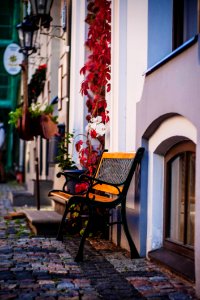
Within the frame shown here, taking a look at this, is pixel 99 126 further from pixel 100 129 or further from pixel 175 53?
pixel 175 53

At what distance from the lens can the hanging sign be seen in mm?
21438

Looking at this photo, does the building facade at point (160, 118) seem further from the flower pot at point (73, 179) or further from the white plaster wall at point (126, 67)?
the flower pot at point (73, 179)

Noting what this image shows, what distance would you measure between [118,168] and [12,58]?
15.9 m

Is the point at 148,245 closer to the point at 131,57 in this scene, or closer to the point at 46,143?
the point at 131,57

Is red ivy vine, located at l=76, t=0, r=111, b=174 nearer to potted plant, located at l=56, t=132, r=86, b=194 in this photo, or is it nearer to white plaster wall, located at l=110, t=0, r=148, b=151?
potted plant, located at l=56, t=132, r=86, b=194

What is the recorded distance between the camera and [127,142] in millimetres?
6805

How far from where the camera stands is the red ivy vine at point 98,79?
7.51m

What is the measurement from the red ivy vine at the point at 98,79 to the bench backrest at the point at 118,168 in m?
0.59

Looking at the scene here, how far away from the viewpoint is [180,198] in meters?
5.41

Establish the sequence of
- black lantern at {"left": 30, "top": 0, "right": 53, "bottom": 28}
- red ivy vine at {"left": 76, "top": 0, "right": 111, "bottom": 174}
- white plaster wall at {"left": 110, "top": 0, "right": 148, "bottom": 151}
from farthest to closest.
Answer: black lantern at {"left": 30, "top": 0, "right": 53, "bottom": 28} < red ivy vine at {"left": 76, "top": 0, "right": 111, "bottom": 174} < white plaster wall at {"left": 110, "top": 0, "right": 148, "bottom": 151}

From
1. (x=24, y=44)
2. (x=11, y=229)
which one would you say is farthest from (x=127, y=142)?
(x=24, y=44)

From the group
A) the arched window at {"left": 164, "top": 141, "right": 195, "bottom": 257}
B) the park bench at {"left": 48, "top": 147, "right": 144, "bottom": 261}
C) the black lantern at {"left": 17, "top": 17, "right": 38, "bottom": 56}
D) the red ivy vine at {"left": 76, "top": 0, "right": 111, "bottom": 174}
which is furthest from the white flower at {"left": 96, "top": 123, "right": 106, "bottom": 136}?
the black lantern at {"left": 17, "top": 17, "right": 38, "bottom": 56}

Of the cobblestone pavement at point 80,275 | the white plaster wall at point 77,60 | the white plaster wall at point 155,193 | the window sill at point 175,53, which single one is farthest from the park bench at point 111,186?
the white plaster wall at point 77,60

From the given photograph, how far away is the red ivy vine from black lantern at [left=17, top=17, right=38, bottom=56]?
9.11ft
